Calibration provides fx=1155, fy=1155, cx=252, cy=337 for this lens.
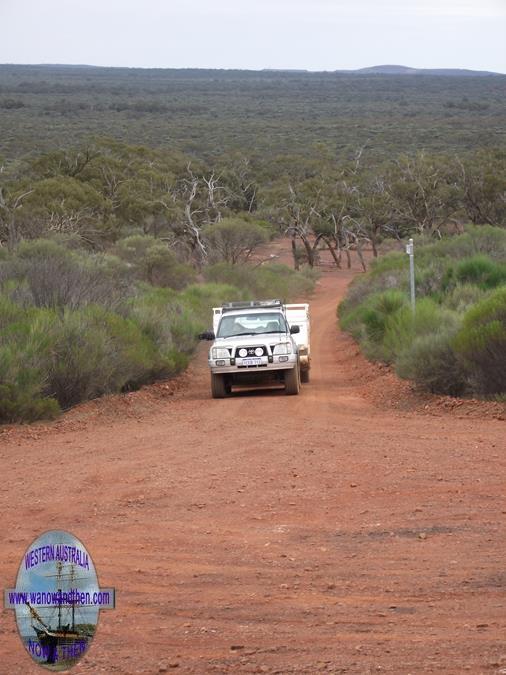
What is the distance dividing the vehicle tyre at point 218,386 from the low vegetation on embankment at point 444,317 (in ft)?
9.72

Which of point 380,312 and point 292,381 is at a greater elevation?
point 292,381

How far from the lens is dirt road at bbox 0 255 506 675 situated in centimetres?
626

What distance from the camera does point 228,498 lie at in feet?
33.8

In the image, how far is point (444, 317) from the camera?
69.2 feet

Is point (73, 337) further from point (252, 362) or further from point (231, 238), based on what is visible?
point (231, 238)

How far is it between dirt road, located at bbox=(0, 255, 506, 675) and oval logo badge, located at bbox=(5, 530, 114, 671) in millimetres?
768

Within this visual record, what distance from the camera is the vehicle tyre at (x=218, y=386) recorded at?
63.5 ft

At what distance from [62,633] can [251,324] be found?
51.1 feet

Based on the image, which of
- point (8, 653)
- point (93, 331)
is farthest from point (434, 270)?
point (8, 653)

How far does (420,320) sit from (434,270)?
28.4 ft

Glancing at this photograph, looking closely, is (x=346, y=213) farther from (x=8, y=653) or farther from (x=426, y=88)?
(x=426, y=88)

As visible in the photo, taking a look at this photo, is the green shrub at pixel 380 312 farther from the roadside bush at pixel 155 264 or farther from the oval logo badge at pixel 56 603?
the oval logo badge at pixel 56 603

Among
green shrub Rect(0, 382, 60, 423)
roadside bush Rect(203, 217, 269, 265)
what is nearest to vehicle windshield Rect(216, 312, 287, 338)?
green shrub Rect(0, 382, 60, 423)

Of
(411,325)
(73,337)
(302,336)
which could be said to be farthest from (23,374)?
(411,325)
